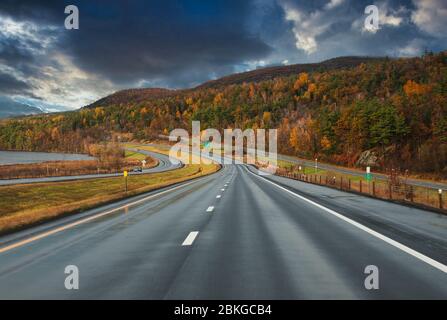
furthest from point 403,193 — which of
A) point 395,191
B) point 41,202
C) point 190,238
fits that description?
point 41,202

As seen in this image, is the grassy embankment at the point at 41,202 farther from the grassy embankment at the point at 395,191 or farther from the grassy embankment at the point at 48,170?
the grassy embankment at the point at 48,170

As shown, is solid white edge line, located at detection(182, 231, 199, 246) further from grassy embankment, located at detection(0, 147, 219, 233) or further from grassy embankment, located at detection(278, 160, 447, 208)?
grassy embankment, located at detection(278, 160, 447, 208)

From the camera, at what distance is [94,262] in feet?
21.6

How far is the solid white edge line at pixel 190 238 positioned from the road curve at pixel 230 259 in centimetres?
5

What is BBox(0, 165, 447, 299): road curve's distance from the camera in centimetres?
483

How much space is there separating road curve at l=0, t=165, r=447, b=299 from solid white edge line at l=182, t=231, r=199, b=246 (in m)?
0.05

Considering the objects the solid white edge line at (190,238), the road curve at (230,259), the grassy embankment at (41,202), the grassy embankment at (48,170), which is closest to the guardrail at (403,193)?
the road curve at (230,259)

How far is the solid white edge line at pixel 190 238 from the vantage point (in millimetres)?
8095

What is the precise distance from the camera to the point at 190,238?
28.6 ft

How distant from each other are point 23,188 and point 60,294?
1280 inches

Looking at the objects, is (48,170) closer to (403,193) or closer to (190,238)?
(403,193)

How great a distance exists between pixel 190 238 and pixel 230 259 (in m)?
2.43
